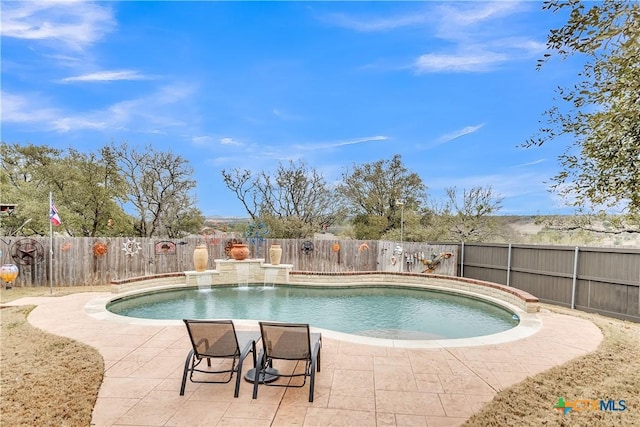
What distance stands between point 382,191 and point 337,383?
21.3 metres

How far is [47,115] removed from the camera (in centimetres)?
1716

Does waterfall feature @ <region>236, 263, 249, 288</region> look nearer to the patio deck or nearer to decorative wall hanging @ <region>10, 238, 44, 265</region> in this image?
decorative wall hanging @ <region>10, 238, 44, 265</region>

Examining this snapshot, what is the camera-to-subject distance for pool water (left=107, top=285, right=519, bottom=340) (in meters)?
7.54

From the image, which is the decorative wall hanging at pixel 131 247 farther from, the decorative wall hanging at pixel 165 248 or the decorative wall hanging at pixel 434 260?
the decorative wall hanging at pixel 434 260

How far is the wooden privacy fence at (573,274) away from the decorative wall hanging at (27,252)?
14276 mm

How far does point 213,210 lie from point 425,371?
22.8 m

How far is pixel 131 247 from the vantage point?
1220cm

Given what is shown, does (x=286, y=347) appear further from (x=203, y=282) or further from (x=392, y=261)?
(x=392, y=261)

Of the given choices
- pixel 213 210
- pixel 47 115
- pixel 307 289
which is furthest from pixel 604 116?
pixel 213 210

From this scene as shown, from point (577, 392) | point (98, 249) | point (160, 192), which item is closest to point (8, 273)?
point (98, 249)

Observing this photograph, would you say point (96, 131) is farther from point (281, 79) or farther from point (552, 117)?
point (552, 117)

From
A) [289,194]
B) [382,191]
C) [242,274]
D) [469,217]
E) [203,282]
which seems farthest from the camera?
[289,194]

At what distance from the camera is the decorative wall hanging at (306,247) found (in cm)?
1523

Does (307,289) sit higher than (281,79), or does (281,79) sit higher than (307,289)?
(281,79)
